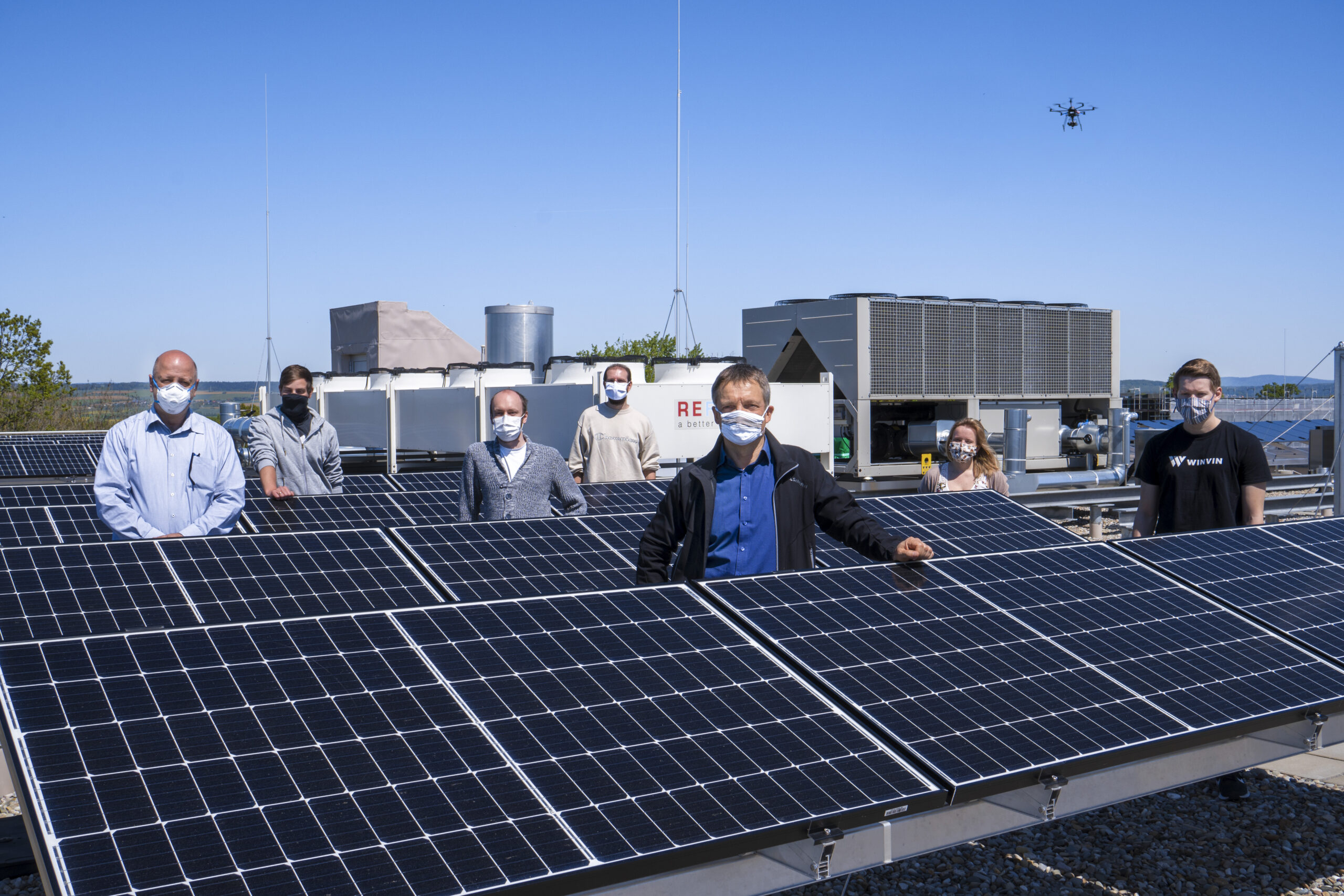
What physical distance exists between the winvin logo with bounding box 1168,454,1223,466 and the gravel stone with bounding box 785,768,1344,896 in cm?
187

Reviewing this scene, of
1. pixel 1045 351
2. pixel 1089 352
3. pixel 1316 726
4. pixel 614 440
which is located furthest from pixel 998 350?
pixel 1316 726

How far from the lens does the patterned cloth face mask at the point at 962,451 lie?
795 centimetres

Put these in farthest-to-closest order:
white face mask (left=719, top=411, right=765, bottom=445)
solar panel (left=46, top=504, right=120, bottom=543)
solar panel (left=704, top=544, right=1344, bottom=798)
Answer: solar panel (left=46, top=504, right=120, bottom=543)
white face mask (left=719, top=411, right=765, bottom=445)
solar panel (left=704, top=544, right=1344, bottom=798)

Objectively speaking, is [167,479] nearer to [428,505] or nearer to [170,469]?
[170,469]

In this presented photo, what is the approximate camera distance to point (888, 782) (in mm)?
2676

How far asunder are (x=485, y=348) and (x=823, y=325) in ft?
22.5

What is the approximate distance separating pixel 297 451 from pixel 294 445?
2.1 inches

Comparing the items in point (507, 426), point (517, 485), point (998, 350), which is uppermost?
point (998, 350)

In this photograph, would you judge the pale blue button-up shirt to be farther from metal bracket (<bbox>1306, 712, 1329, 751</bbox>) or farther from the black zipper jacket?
metal bracket (<bbox>1306, 712, 1329, 751</bbox>)

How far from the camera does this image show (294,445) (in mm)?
7688

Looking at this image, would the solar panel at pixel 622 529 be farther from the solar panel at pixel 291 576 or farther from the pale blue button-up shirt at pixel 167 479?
the pale blue button-up shirt at pixel 167 479

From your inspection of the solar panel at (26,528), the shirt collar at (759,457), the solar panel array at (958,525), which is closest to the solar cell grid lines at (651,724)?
the shirt collar at (759,457)

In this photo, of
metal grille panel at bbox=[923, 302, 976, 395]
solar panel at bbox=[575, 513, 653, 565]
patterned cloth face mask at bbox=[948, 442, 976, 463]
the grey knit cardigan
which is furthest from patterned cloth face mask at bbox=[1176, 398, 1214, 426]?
metal grille panel at bbox=[923, 302, 976, 395]

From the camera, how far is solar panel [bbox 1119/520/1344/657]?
4.40 metres
